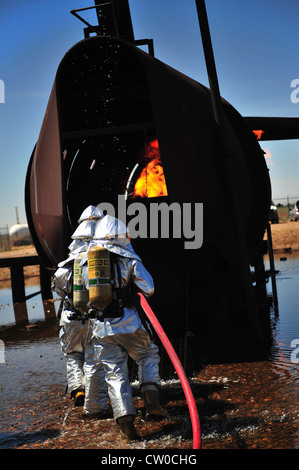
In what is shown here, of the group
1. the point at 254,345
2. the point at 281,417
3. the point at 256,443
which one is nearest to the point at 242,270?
the point at 254,345

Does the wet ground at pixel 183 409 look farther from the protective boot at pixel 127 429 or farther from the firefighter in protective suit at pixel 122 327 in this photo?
the firefighter in protective suit at pixel 122 327

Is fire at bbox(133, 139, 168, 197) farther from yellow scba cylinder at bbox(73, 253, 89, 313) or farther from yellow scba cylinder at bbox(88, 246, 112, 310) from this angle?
yellow scba cylinder at bbox(88, 246, 112, 310)

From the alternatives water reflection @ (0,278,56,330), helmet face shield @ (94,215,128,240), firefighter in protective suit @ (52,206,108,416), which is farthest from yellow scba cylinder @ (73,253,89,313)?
water reflection @ (0,278,56,330)

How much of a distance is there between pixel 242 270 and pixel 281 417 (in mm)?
2885

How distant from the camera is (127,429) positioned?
4.37 m

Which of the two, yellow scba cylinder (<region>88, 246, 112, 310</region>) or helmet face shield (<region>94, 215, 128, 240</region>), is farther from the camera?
helmet face shield (<region>94, 215, 128, 240</region>)

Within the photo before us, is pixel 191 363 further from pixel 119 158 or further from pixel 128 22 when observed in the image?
pixel 128 22

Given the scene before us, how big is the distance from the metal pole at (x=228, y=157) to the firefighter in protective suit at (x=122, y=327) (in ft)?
8.37

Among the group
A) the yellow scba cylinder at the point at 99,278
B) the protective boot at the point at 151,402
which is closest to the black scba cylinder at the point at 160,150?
the yellow scba cylinder at the point at 99,278

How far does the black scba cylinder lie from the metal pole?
5.5 inches

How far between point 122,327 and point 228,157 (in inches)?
129

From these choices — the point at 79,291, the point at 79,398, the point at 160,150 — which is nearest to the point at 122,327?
the point at 79,291

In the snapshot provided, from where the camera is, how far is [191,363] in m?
6.72

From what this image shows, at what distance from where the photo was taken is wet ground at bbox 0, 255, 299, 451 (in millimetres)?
4246
